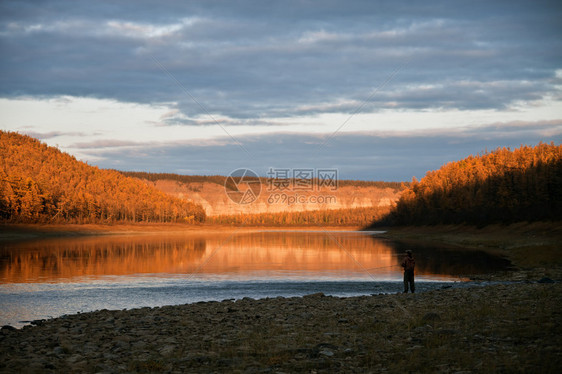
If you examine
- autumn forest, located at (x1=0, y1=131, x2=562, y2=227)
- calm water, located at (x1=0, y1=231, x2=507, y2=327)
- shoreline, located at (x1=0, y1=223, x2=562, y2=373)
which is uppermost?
autumn forest, located at (x1=0, y1=131, x2=562, y2=227)

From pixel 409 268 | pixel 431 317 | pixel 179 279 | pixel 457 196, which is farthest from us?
pixel 457 196

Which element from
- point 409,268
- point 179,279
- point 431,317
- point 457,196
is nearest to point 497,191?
point 457,196

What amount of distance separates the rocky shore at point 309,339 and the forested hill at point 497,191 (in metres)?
85.8

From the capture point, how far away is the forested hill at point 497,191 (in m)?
106

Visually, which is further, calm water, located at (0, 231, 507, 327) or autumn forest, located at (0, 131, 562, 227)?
autumn forest, located at (0, 131, 562, 227)

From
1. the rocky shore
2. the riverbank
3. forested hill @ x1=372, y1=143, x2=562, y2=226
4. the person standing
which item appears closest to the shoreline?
the rocky shore

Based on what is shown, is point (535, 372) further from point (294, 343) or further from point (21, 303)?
point (21, 303)

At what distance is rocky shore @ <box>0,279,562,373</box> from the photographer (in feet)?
43.0

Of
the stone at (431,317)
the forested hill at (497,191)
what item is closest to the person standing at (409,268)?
the stone at (431,317)

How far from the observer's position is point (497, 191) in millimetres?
119812

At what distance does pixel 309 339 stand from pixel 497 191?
114 metres

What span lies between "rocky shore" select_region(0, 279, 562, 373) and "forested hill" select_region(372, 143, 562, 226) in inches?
3378

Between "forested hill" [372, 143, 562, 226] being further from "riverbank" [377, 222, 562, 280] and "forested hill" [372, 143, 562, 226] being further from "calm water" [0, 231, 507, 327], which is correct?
"calm water" [0, 231, 507, 327]

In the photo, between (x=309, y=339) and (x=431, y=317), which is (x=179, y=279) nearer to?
(x=431, y=317)
